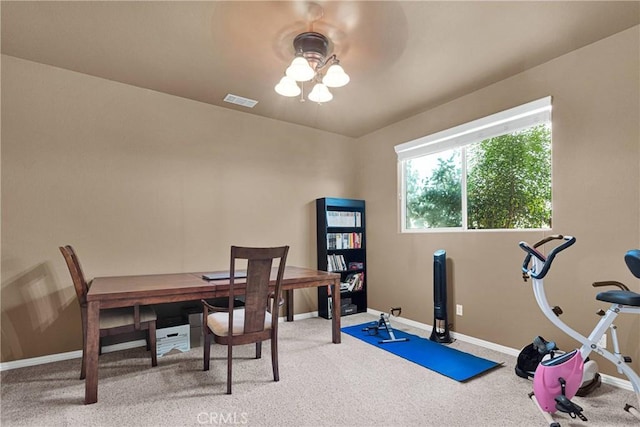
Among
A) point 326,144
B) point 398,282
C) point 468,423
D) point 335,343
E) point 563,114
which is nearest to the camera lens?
point 468,423

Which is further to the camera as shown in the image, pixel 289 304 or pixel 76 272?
pixel 289 304

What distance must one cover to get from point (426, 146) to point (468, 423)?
2.80 m

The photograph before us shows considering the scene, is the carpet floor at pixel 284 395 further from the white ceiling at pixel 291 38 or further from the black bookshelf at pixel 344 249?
the white ceiling at pixel 291 38

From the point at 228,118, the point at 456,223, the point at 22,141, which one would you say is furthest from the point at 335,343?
the point at 22,141

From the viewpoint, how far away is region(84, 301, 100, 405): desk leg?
215 cm

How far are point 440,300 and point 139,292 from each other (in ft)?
8.79

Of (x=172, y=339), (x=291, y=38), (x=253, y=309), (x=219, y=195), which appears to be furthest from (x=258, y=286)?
(x=291, y=38)

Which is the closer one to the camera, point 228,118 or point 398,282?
point 228,118

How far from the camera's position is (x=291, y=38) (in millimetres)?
2453

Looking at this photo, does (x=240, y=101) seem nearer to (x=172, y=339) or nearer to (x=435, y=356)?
(x=172, y=339)

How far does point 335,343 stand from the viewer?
3271mm

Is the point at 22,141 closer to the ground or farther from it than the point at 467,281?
farther from it

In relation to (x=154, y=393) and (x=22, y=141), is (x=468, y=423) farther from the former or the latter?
(x=22, y=141)

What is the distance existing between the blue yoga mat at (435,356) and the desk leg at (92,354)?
2.25m
